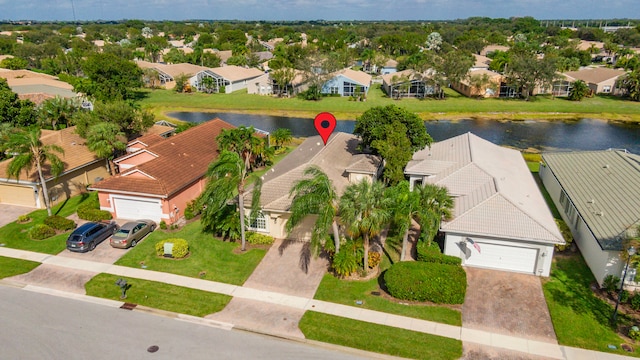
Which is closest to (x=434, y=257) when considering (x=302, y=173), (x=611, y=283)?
(x=611, y=283)

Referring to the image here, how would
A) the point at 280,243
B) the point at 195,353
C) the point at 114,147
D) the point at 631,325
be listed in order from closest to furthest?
the point at 195,353, the point at 631,325, the point at 280,243, the point at 114,147

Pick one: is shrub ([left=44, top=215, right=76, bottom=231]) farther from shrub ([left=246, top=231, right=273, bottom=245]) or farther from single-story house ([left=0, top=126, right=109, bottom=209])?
shrub ([left=246, top=231, right=273, bottom=245])

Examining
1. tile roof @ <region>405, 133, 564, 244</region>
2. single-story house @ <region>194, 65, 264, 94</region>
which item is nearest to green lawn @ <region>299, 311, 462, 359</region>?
tile roof @ <region>405, 133, 564, 244</region>

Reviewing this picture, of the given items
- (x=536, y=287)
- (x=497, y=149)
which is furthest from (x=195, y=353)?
(x=497, y=149)

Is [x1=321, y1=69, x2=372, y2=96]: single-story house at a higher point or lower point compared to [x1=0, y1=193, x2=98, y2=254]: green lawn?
higher

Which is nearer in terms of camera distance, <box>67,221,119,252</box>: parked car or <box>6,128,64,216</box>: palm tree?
Answer: <box>67,221,119,252</box>: parked car

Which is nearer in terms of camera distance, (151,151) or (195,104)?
(151,151)

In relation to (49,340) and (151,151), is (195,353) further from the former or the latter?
(151,151)

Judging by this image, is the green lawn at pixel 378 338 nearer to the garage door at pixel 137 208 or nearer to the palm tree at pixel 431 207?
the palm tree at pixel 431 207
